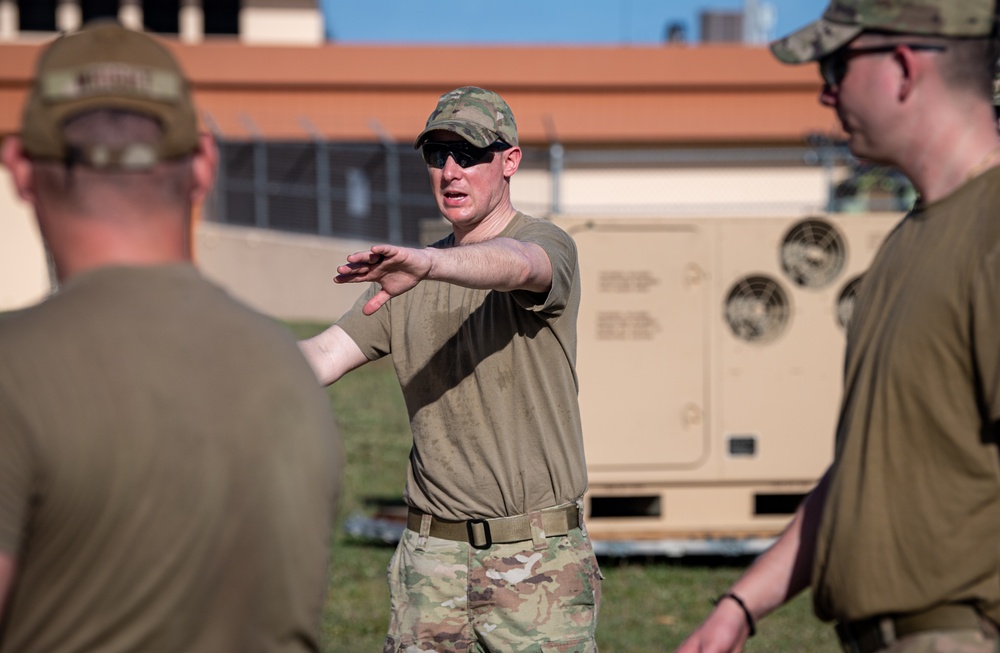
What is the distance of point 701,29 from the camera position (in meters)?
29.8

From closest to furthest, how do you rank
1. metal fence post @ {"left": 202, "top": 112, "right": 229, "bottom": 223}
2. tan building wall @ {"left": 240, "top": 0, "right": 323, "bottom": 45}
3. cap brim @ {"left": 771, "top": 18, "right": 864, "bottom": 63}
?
cap brim @ {"left": 771, "top": 18, "right": 864, "bottom": 63} < metal fence post @ {"left": 202, "top": 112, "right": 229, "bottom": 223} < tan building wall @ {"left": 240, "top": 0, "right": 323, "bottom": 45}

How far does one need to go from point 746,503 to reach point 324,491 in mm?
6251

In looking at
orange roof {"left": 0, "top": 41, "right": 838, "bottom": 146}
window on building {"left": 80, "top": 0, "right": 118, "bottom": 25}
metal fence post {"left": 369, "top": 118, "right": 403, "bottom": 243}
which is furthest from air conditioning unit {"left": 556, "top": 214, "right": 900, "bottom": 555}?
window on building {"left": 80, "top": 0, "right": 118, "bottom": 25}

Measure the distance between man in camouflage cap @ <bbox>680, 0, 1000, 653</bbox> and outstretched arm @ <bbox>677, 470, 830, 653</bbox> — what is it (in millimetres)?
43

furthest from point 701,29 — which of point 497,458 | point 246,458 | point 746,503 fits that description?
point 246,458

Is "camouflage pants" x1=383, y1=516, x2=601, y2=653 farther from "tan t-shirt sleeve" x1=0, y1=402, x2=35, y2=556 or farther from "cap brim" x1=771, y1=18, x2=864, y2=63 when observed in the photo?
"tan t-shirt sleeve" x1=0, y1=402, x2=35, y2=556

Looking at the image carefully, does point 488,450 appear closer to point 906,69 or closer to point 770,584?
point 770,584

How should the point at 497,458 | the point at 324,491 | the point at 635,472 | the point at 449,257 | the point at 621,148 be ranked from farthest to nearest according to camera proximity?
the point at 621,148, the point at 635,472, the point at 497,458, the point at 449,257, the point at 324,491

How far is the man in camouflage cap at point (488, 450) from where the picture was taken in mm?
3678

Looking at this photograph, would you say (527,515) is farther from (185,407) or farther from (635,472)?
(635,472)

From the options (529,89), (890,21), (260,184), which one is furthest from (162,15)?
(890,21)

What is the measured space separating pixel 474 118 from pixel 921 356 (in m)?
1.96

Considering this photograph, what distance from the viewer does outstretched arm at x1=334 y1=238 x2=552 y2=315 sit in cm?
293

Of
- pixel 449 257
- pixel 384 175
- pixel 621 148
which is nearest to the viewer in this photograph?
pixel 449 257
